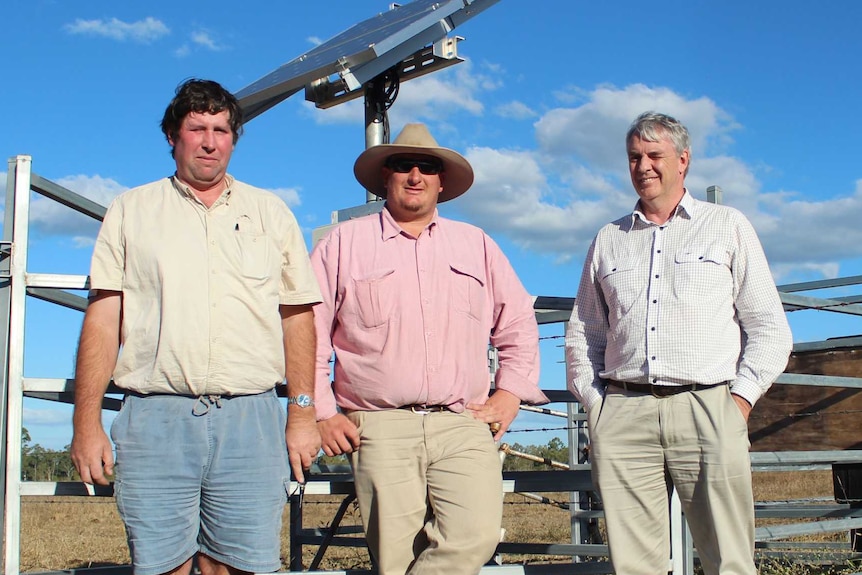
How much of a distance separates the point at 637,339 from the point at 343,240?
1071 mm

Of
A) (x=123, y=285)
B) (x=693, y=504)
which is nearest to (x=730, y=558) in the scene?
(x=693, y=504)

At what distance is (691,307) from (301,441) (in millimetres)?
1367

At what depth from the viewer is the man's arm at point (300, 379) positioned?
120 inches

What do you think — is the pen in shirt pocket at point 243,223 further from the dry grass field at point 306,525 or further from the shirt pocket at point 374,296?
the dry grass field at point 306,525

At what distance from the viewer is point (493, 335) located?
3.63 m

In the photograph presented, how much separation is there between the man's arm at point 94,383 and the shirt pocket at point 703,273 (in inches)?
72.2

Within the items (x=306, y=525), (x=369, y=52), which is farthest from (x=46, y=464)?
(x=369, y=52)

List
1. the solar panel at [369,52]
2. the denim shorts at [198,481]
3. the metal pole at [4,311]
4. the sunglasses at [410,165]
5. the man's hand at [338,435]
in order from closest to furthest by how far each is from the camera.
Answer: the denim shorts at [198,481]
the metal pole at [4,311]
the man's hand at [338,435]
the sunglasses at [410,165]
the solar panel at [369,52]

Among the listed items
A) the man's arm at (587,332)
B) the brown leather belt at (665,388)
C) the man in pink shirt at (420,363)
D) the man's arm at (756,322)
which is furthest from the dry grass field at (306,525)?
the man's arm at (756,322)

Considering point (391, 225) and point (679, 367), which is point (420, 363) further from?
point (679, 367)

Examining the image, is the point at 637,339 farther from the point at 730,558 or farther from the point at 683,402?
the point at 730,558

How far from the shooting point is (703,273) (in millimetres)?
3354

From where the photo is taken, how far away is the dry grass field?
7.25 m

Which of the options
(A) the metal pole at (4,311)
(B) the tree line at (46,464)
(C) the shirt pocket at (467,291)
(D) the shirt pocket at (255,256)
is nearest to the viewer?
(D) the shirt pocket at (255,256)
